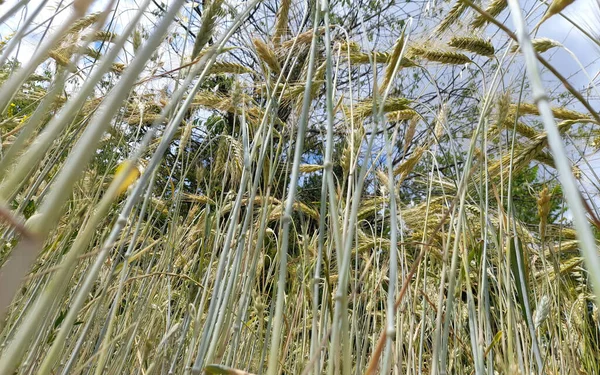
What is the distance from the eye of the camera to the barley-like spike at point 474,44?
45.3 inches

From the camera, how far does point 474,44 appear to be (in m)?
Answer: 1.16

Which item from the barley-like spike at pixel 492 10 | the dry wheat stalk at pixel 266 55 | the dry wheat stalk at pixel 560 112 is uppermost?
the barley-like spike at pixel 492 10

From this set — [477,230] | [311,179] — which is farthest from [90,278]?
[311,179]

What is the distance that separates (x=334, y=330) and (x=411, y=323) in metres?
0.61

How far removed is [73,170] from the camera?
201mm

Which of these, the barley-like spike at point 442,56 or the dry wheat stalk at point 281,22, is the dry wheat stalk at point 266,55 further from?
the barley-like spike at point 442,56

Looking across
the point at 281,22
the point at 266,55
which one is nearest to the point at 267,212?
the point at 266,55

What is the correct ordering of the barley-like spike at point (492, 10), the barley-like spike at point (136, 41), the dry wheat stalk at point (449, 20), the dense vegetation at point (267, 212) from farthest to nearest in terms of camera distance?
the dry wheat stalk at point (449, 20)
the barley-like spike at point (492, 10)
the barley-like spike at point (136, 41)
the dense vegetation at point (267, 212)

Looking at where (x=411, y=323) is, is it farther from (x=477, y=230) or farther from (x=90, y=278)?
(x=90, y=278)

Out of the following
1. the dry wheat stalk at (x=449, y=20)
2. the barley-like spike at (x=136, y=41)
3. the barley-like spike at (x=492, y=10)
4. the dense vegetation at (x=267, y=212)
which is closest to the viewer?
the dense vegetation at (x=267, y=212)

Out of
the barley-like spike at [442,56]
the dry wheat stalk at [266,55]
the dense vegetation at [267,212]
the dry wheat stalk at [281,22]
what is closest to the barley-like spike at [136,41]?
the dense vegetation at [267,212]

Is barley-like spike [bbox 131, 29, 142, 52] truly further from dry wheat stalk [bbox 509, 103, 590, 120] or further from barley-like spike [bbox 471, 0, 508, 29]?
dry wheat stalk [bbox 509, 103, 590, 120]

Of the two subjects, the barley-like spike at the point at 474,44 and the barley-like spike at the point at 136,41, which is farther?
the barley-like spike at the point at 474,44

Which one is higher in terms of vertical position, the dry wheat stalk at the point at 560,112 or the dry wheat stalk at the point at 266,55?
the dry wheat stalk at the point at 560,112
